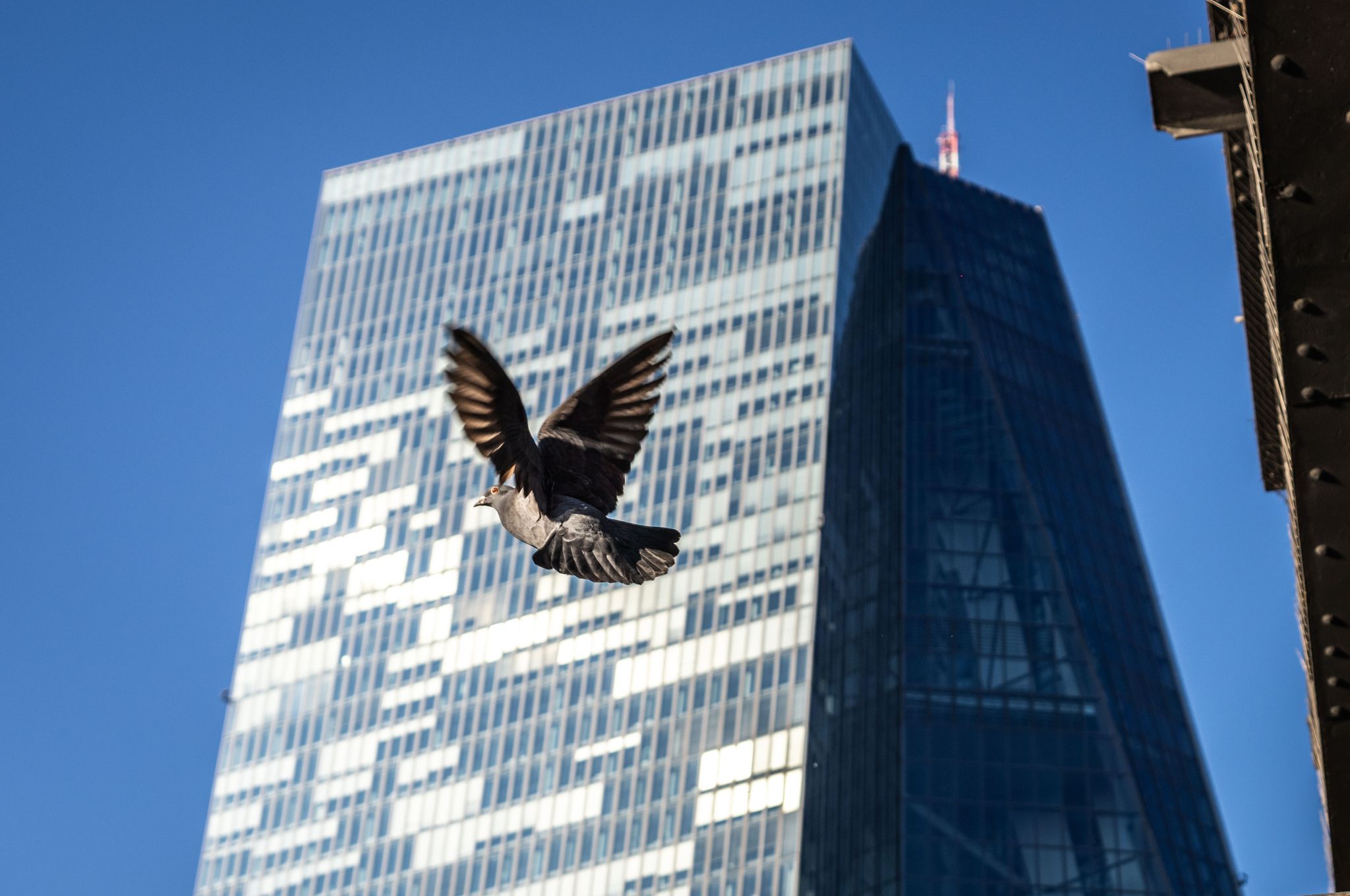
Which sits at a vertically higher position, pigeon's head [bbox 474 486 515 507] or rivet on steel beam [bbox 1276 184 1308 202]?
rivet on steel beam [bbox 1276 184 1308 202]

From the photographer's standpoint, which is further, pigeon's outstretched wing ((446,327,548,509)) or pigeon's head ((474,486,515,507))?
pigeon's head ((474,486,515,507))

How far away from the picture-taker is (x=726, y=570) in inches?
5177

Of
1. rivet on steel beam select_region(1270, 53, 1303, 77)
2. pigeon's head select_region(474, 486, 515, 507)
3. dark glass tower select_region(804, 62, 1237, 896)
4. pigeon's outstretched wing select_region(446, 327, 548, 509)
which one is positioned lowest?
pigeon's head select_region(474, 486, 515, 507)

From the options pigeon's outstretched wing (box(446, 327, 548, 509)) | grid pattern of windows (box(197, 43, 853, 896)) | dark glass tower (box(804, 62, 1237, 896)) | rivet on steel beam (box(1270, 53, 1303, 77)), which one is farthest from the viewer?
grid pattern of windows (box(197, 43, 853, 896))

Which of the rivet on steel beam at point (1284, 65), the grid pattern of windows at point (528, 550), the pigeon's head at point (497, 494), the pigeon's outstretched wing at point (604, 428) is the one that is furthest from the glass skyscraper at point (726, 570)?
the rivet on steel beam at point (1284, 65)

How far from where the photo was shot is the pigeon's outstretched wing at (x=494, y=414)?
61.7 feet

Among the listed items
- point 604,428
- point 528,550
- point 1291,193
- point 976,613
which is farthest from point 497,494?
point 528,550

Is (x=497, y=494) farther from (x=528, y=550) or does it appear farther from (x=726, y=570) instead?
(x=528, y=550)

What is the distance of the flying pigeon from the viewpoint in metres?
19.0

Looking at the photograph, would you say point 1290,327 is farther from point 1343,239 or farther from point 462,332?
point 462,332

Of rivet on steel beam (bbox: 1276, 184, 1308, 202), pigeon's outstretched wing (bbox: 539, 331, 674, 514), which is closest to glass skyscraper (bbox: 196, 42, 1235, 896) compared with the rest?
pigeon's outstretched wing (bbox: 539, 331, 674, 514)

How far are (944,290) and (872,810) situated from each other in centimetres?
3917

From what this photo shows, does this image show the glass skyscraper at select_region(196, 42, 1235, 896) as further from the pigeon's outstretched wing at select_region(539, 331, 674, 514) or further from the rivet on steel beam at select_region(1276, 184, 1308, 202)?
A: the rivet on steel beam at select_region(1276, 184, 1308, 202)

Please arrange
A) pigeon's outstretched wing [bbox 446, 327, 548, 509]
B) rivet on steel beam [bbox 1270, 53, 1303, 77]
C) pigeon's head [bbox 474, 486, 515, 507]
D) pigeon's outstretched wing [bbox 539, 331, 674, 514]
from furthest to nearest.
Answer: pigeon's outstretched wing [bbox 539, 331, 674, 514] < pigeon's head [bbox 474, 486, 515, 507] < pigeon's outstretched wing [bbox 446, 327, 548, 509] < rivet on steel beam [bbox 1270, 53, 1303, 77]
